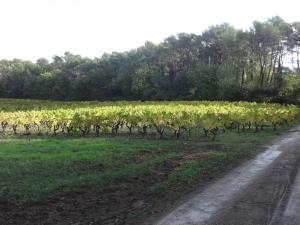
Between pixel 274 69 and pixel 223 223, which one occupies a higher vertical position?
pixel 274 69

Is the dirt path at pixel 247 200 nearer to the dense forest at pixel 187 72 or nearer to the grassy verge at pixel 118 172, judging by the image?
the grassy verge at pixel 118 172

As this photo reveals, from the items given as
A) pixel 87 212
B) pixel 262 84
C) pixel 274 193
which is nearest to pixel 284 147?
pixel 274 193

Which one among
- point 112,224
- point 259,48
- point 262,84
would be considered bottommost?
point 112,224

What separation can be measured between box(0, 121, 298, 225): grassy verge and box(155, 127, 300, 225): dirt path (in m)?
0.61

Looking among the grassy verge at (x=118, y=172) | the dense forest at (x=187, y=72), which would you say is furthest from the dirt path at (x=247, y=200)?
the dense forest at (x=187, y=72)

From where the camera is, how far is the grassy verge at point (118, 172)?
372 inches

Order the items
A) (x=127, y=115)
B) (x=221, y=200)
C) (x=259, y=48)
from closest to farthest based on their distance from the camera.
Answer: (x=221, y=200)
(x=127, y=115)
(x=259, y=48)

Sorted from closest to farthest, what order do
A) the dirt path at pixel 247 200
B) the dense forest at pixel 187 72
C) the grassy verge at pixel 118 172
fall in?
the dirt path at pixel 247 200 < the grassy verge at pixel 118 172 < the dense forest at pixel 187 72

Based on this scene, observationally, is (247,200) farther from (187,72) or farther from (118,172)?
(187,72)

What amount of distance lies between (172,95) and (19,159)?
2850 inches

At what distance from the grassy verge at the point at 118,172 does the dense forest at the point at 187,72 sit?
49177 mm

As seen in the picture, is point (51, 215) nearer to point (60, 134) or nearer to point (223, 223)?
point (223, 223)

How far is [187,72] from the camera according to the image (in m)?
88.2

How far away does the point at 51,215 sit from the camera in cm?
838
